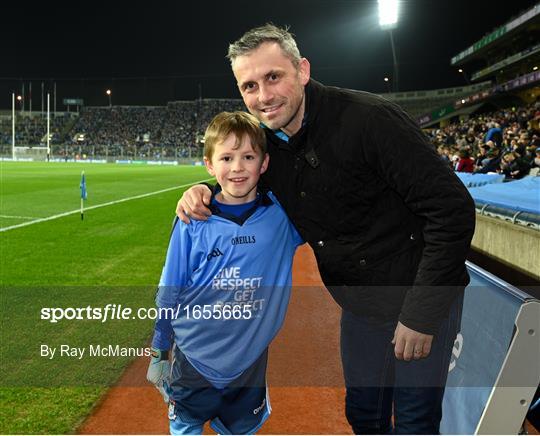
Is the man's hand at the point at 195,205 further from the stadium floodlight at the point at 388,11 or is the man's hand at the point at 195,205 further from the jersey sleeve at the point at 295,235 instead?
the stadium floodlight at the point at 388,11

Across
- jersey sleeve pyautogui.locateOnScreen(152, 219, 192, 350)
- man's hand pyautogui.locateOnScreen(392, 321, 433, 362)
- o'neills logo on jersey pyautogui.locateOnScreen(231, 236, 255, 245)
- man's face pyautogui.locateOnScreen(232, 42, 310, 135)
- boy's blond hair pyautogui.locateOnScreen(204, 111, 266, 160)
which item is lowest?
man's hand pyautogui.locateOnScreen(392, 321, 433, 362)

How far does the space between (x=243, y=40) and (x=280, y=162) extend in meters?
0.58

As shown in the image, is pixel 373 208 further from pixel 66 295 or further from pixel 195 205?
pixel 66 295

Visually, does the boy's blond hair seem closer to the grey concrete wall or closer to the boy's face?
the boy's face

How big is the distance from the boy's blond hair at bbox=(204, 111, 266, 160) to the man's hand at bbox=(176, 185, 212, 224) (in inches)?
7.8

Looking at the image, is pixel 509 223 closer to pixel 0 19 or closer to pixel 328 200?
pixel 328 200

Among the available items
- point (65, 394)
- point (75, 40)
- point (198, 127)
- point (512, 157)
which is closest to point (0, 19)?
point (75, 40)

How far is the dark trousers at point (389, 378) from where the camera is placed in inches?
89.7

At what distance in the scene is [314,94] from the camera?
2283 mm

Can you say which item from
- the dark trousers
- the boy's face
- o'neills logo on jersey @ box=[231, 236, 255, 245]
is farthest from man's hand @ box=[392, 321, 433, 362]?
the boy's face

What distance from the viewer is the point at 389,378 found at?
251 cm

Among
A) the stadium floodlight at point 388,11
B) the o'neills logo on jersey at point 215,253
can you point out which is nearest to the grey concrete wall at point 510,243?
the o'neills logo on jersey at point 215,253

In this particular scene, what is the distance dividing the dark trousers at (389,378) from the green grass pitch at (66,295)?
6.26 ft

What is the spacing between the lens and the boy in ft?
7.79
